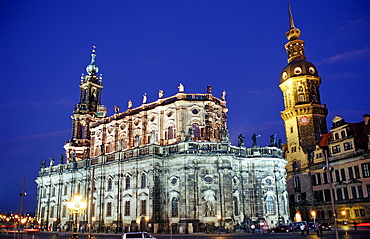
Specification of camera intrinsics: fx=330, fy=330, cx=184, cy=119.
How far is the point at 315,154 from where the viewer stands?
5788cm

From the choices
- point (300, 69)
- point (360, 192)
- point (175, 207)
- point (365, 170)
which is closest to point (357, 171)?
point (365, 170)

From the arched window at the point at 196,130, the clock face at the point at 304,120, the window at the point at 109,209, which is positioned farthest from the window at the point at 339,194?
the window at the point at 109,209

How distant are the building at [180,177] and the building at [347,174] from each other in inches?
392

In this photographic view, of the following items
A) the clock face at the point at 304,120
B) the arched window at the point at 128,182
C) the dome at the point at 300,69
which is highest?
the dome at the point at 300,69

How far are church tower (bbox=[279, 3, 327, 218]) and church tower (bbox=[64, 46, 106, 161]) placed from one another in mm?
37652

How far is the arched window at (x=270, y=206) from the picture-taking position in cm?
4641

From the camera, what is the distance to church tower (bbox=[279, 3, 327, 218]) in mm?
59719

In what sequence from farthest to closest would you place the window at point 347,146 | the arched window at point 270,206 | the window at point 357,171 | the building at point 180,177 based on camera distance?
the window at point 347,146
the window at point 357,171
the arched window at point 270,206
the building at point 180,177

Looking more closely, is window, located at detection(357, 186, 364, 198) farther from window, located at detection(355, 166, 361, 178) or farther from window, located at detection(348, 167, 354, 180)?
window, located at detection(348, 167, 354, 180)

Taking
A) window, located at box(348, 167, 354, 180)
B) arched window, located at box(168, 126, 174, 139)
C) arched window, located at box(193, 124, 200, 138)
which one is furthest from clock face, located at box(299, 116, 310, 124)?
arched window, located at box(168, 126, 174, 139)

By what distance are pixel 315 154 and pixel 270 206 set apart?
16687 mm

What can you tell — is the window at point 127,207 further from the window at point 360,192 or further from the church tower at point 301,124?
the window at point 360,192

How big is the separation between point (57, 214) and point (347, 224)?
46.8 metres

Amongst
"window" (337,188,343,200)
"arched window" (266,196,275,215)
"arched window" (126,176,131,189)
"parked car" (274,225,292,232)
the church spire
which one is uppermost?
the church spire
